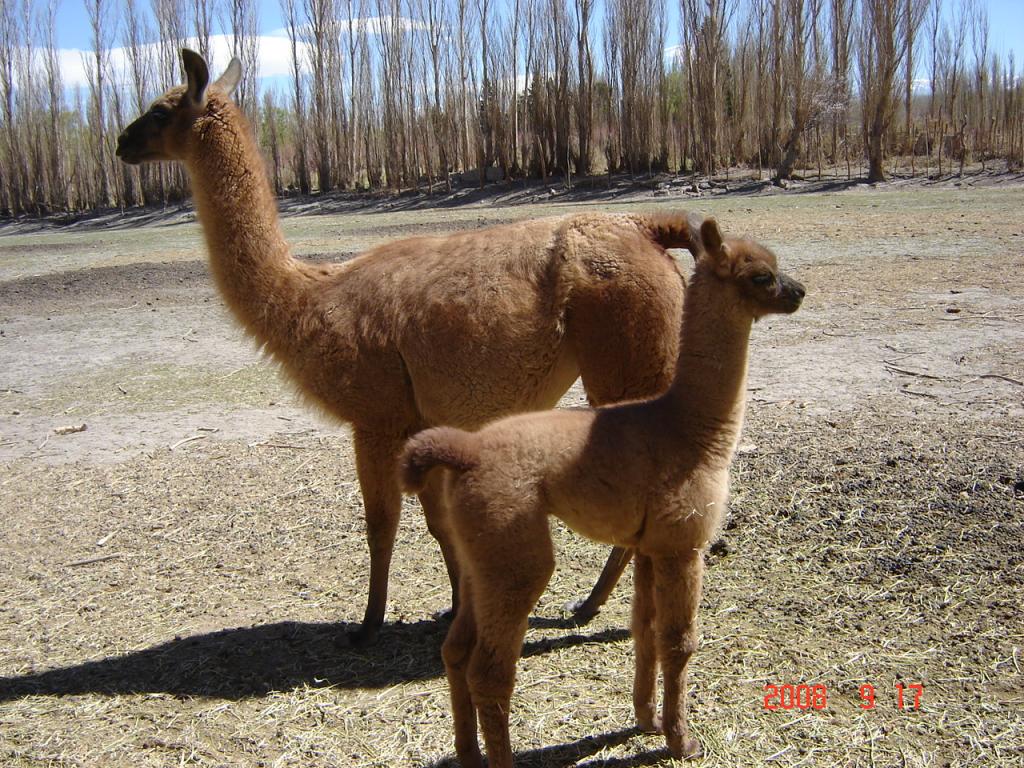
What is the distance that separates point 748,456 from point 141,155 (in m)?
4.33

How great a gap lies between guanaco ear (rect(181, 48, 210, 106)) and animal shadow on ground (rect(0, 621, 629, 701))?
292cm

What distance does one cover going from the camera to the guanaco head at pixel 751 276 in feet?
11.1

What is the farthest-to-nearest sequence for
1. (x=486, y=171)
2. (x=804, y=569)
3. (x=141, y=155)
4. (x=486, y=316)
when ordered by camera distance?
1. (x=486, y=171)
2. (x=141, y=155)
3. (x=804, y=569)
4. (x=486, y=316)

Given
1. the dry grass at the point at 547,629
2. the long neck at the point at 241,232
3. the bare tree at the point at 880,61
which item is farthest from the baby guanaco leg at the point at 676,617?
the bare tree at the point at 880,61

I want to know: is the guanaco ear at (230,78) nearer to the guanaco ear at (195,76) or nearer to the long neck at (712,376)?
the guanaco ear at (195,76)

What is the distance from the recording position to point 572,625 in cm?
484

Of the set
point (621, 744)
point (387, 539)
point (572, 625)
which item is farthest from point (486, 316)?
point (621, 744)

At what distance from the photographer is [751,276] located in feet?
11.1

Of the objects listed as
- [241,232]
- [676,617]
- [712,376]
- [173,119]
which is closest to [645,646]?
[676,617]

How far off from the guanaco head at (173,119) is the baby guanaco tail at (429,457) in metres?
2.96

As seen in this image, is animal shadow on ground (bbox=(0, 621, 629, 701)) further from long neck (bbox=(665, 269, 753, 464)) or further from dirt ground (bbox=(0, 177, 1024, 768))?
long neck (bbox=(665, 269, 753, 464))

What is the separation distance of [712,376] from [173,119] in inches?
137

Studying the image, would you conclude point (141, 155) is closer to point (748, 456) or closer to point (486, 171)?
point (748, 456)

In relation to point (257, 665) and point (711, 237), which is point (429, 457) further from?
point (257, 665)
